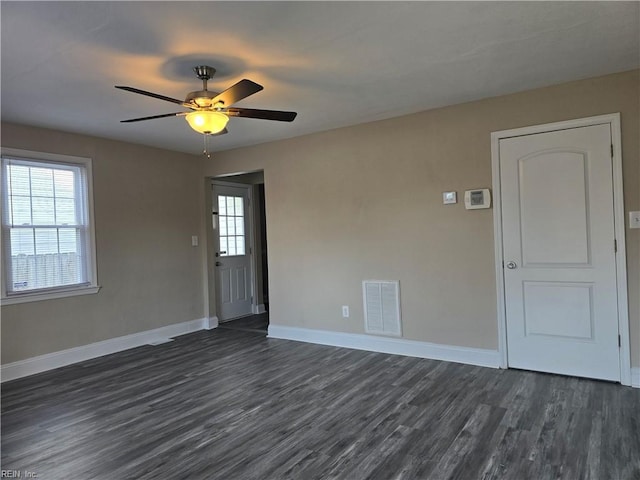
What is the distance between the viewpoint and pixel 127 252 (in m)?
5.05

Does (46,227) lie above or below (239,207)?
below

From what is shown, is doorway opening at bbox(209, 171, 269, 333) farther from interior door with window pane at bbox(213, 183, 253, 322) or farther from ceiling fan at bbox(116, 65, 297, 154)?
ceiling fan at bbox(116, 65, 297, 154)

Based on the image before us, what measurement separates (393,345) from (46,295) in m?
3.71

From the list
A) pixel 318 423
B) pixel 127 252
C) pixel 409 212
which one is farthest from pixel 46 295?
pixel 409 212

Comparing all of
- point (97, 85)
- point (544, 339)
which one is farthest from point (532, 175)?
point (97, 85)

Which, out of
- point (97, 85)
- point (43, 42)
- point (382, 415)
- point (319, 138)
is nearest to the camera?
point (43, 42)

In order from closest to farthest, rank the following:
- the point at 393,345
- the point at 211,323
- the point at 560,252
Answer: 1. the point at 560,252
2. the point at 393,345
3. the point at 211,323

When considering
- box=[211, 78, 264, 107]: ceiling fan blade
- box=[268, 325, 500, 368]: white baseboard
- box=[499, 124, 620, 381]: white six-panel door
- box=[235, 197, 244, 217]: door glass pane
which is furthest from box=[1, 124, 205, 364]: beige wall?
box=[499, 124, 620, 381]: white six-panel door

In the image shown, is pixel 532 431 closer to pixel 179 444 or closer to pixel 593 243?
pixel 593 243

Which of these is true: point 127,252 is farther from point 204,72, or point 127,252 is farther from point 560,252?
point 560,252

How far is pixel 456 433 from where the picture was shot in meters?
2.63

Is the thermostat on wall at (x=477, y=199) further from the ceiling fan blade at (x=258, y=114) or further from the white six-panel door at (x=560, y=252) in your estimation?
the ceiling fan blade at (x=258, y=114)

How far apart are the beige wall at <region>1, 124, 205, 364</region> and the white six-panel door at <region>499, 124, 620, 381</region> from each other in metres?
4.13

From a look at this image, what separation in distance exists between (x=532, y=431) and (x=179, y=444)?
227cm
